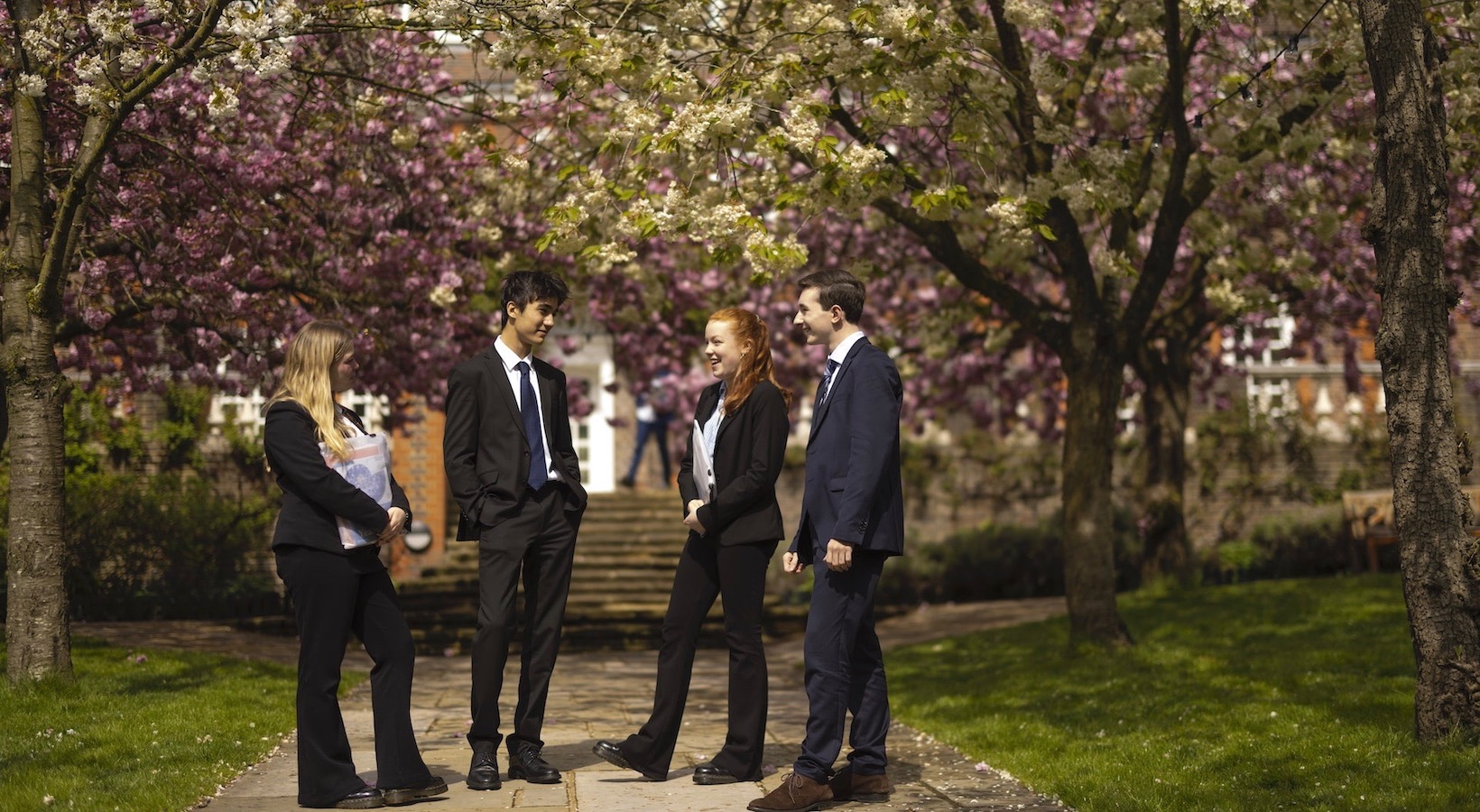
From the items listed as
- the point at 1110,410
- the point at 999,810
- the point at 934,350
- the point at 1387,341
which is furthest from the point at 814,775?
the point at 934,350

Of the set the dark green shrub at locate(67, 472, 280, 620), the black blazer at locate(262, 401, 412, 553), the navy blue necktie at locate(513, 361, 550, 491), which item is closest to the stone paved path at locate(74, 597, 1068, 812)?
the dark green shrub at locate(67, 472, 280, 620)

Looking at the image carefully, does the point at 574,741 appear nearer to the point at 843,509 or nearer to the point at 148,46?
the point at 843,509

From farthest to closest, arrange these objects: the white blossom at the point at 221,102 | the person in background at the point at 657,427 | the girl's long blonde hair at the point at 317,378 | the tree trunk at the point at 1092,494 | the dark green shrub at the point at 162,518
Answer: the person in background at the point at 657,427 → the dark green shrub at the point at 162,518 → the tree trunk at the point at 1092,494 → the white blossom at the point at 221,102 → the girl's long blonde hair at the point at 317,378

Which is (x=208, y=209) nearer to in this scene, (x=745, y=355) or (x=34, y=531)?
(x=34, y=531)

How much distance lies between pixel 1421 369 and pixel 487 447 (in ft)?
14.1

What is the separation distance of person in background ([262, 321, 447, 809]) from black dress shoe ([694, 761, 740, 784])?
1239mm

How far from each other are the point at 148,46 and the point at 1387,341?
22.6 ft

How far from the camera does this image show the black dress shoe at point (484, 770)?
6629 millimetres

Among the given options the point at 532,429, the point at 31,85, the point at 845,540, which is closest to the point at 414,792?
the point at 532,429

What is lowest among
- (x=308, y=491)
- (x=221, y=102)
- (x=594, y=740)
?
(x=594, y=740)

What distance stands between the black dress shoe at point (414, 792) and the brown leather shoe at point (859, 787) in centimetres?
167

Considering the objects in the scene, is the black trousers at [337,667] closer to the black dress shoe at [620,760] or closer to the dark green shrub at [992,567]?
the black dress shoe at [620,760]

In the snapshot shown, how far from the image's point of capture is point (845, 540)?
622 centimetres

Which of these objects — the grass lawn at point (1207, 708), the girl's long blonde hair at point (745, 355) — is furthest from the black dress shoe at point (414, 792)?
the grass lawn at point (1207, 708)
